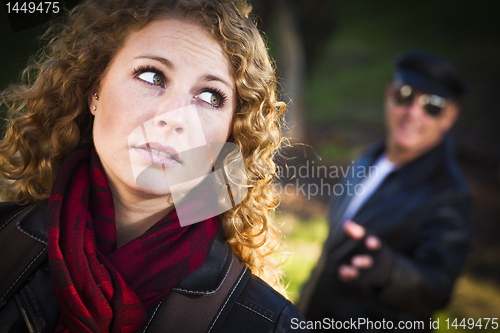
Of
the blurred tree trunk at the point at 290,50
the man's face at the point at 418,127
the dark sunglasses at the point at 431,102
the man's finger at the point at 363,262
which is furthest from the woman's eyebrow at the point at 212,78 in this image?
the blurred tree trunk at the point at 290,50

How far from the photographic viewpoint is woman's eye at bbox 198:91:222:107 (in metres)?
1.38

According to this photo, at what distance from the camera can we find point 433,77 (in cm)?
294

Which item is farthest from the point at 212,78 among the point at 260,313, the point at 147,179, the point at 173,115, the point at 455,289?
the point at 455,289

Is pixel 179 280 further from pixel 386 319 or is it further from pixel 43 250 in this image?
pixel 386 319

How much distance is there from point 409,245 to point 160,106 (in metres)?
2.45

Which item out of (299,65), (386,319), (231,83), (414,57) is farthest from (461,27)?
(231,83)

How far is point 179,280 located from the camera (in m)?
1.38

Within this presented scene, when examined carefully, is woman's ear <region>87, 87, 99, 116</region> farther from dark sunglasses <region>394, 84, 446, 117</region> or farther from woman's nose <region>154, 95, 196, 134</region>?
dark sunglasses <region>394, 84, 446, 117</region>

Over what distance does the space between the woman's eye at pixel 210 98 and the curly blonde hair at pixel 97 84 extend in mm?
119

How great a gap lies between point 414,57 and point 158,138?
2.82 meters

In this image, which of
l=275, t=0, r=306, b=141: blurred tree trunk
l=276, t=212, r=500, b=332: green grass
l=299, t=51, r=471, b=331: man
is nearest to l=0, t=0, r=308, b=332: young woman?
l=299, t=51, r=471, b=331: man

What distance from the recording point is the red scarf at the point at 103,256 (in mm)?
1254

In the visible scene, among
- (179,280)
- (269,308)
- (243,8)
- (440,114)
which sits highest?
(243,8)

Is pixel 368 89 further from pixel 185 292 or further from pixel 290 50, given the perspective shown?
pixel 185 292
